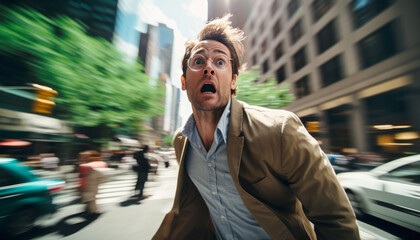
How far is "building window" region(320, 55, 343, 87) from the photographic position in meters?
16.1

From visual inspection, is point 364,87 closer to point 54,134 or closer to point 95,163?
point 95,163

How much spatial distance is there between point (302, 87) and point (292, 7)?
10111 mm

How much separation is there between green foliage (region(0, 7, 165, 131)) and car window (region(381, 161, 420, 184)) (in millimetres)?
11791

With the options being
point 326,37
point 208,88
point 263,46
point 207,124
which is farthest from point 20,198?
point 263,46

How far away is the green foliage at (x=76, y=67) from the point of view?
7.07 metres

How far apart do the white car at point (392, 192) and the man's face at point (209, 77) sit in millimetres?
4145

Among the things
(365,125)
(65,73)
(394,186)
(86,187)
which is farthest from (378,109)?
(65,73)

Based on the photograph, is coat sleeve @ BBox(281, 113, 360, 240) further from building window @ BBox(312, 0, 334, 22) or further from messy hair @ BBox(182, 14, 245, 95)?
building window @ BBox(312, 0, 334, 22)

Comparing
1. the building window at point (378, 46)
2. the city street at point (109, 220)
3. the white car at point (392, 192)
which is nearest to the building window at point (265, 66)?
the building window at point (378, 46)

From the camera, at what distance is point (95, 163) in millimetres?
5652

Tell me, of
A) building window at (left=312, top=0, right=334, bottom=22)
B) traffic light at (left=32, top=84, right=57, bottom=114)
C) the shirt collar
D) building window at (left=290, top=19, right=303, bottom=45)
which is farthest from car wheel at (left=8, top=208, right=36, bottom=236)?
building window at (left=290, top=19, right=303, bottom=45)

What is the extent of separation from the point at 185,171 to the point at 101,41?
13843mm

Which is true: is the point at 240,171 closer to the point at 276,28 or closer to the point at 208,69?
the point at 208,69

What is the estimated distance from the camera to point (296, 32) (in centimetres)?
2192
